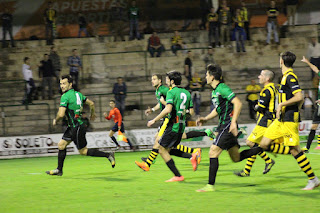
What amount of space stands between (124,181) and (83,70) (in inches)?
582

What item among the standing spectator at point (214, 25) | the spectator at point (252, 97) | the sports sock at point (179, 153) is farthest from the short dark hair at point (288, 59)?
the standing spectator at point (214, 25)

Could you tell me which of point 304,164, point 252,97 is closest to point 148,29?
point 252,97

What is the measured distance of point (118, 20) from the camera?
2728 centimetres

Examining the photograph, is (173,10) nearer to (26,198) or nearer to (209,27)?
(209,27)

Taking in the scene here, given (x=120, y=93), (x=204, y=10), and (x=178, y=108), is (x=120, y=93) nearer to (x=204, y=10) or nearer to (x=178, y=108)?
(x=204, y=10)

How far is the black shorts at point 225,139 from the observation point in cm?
865

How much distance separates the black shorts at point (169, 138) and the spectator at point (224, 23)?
52.4 ft

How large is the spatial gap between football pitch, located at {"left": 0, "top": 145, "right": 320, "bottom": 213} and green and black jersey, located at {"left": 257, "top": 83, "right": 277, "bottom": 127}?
116cm

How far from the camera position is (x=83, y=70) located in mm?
24891

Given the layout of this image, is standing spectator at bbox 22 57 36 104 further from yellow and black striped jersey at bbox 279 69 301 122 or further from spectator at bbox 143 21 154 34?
yellow and black striped jersey at bbox 279 69 301 122

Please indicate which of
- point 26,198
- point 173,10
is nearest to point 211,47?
point 173,10

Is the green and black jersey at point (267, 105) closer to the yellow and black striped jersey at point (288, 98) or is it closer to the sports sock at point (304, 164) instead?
the yellow and black striped jersey at point (288, 98)

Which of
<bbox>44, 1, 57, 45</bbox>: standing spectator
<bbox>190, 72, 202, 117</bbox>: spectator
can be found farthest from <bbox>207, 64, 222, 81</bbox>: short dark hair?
<bbox>44, 1, 57, 45</bbox>: standing spectator

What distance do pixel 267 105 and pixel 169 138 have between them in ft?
6.48
